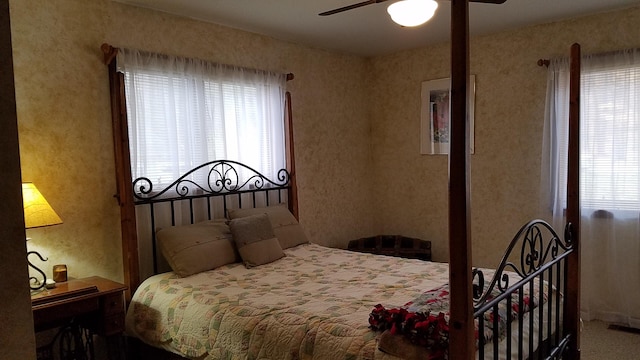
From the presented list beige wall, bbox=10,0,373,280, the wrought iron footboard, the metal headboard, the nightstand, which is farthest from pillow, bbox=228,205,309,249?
the wrought iron footboard

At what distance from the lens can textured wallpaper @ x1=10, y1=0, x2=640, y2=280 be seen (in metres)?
2.76

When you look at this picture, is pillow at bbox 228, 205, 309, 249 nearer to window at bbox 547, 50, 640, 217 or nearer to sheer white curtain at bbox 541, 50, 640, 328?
sheer white curtain at bbox 541, 50, 640, 328

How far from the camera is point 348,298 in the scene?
2.43 m

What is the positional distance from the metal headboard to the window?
A: 8.09 feet

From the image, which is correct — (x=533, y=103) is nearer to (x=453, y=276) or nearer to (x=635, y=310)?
(x=635, y=310)

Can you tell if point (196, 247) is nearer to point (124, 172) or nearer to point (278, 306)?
point (124, 172)

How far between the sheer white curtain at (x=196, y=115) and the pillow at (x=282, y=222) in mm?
379

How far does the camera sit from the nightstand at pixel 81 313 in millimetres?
2334

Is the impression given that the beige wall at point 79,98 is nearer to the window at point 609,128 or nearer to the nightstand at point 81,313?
the nightstand at point 81,313

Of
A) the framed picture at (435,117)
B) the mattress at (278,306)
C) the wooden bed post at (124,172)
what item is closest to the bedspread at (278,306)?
the mattress at (278,306)

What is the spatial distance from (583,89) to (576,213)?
163 cm

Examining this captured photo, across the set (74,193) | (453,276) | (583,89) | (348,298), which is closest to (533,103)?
(583,89)

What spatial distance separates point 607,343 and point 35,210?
12.4 feet

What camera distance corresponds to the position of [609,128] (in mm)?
3590
